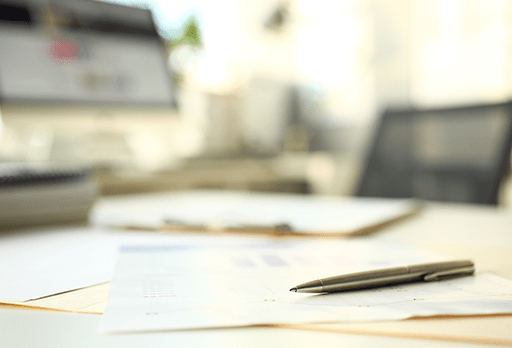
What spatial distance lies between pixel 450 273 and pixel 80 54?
1.01 meters

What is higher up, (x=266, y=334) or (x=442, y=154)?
(x=442, y=154)

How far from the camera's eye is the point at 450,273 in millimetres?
328

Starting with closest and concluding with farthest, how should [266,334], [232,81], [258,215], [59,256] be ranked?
[266,334], [59,256], [258,215], [232,81]

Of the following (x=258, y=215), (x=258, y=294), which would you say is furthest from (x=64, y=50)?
(x=258, y=294)

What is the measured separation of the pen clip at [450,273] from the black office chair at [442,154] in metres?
0.89

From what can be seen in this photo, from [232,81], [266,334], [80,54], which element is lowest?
[266,334]

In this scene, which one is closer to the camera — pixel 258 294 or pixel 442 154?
pixel 258 294

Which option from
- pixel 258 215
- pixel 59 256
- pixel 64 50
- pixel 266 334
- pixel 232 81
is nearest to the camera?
pixel 266 334

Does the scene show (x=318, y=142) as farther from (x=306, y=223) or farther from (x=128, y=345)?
(x=128, y=345)

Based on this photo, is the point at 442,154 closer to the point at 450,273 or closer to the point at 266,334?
the point at 450,273

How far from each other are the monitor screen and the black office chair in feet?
2.51

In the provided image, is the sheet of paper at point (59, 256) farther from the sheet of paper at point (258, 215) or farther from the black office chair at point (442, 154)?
the black office chair at point (442, 154)

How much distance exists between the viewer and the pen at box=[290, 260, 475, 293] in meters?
0.28

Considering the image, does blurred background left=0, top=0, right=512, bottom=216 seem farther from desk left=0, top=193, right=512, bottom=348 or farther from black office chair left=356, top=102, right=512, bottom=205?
desk left=0, top=193, right=512, bottom=348
